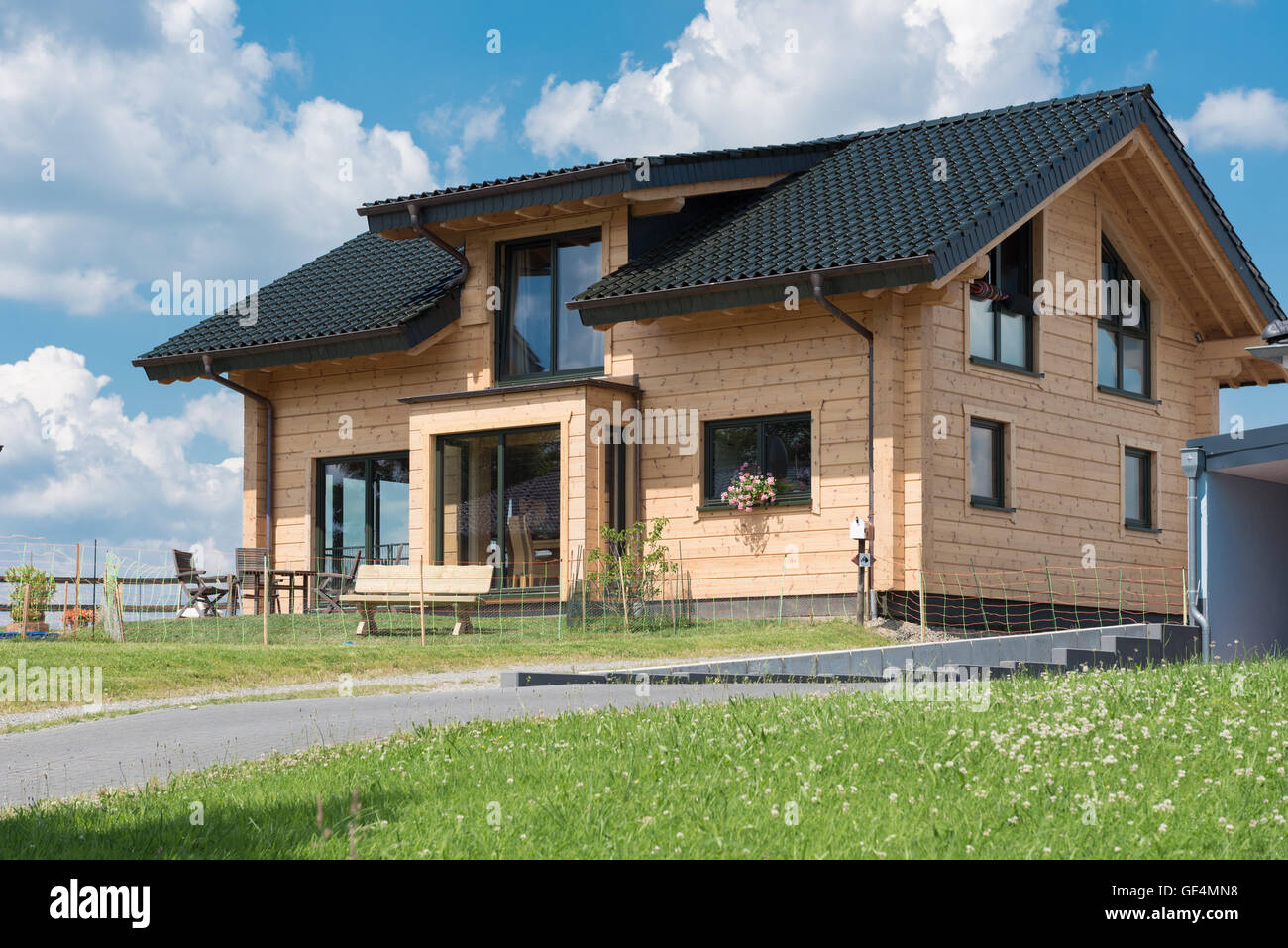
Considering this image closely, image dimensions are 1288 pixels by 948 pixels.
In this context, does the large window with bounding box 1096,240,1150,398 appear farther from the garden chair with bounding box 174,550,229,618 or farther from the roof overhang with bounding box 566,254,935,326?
the garden chair with bounding box 174,550,229,618

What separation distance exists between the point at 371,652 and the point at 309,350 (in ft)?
26.2

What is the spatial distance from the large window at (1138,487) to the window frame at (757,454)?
5.97m

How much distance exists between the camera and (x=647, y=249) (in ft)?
67.1

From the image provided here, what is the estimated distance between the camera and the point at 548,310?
2083 cm

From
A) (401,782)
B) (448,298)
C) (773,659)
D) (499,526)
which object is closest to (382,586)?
(499,526)

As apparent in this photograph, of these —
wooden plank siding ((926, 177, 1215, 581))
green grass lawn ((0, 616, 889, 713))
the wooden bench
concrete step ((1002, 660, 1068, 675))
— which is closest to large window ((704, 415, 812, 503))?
wooden plank siding ((926, 177, 1215, 581))

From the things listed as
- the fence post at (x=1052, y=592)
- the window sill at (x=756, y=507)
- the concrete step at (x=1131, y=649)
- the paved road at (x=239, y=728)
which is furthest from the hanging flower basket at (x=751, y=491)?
the paved road at (x=239, y=728)

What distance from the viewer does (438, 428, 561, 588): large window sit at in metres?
19.2

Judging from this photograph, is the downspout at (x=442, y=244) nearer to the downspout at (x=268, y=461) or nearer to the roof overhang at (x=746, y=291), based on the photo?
the roof overhang at (x=746, y=291)

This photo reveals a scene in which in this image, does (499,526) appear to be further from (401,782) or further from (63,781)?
(401,782)

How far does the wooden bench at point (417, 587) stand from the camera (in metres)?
17.6

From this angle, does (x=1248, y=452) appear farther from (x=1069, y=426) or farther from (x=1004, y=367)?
(x=1069, y=426)

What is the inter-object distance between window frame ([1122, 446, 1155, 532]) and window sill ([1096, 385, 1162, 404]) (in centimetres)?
77

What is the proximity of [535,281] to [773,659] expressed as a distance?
32.4ft
